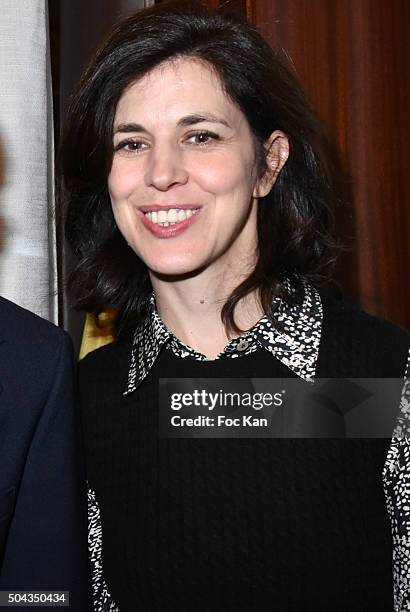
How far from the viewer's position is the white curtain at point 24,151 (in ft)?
4.82

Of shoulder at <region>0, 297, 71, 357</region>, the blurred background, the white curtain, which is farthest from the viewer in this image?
the blurred background

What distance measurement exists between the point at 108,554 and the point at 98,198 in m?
0.60

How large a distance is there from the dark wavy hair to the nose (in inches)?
4.5

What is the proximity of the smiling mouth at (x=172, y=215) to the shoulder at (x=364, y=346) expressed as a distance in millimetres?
273

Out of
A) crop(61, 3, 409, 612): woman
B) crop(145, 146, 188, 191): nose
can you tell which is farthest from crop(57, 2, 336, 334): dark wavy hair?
crop(145, 146, 188, 191): nose

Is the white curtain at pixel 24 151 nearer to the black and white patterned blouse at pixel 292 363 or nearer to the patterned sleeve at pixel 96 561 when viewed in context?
the black and white patterned blouse at pixel 292 363

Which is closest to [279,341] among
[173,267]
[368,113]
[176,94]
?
[173,267]

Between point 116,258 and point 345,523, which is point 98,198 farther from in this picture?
point 345,523

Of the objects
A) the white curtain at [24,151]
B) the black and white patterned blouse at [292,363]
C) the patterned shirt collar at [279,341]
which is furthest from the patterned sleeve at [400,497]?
the white curtain at [24,151]

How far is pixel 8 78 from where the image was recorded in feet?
4.82

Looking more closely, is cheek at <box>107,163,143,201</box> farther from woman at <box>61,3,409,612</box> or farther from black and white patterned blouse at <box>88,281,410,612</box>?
black and white patterned blouse at <box>88,281,410,612</box>

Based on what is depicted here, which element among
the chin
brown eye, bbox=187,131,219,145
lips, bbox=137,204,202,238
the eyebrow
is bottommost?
the chin

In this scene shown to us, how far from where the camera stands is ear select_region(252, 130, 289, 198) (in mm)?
1371

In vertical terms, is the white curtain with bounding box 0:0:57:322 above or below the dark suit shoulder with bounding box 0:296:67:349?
above
